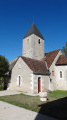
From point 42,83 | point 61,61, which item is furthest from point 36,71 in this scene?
point 61,61

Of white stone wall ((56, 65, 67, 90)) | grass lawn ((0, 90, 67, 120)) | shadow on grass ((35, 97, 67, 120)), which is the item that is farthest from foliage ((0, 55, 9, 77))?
shadow on grass ((35, 97, 67, 120))

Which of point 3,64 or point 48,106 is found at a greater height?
point 3,64

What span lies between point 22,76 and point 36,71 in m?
2.72

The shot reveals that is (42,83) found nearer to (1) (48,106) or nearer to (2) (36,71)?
(2) (36,71)

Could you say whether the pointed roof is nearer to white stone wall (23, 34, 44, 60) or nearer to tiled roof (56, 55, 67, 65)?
white stone wall (23, 34, 44, 60)

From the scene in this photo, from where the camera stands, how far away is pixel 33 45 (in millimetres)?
21469

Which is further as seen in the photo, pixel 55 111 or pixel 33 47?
pixel 33 47

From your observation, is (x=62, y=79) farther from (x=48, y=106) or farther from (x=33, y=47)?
(x=48, y=106)

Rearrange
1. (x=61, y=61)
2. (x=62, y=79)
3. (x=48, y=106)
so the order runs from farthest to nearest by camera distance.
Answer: (x=61, y=61)
(x=62, y=79)
(x=48, y=106)

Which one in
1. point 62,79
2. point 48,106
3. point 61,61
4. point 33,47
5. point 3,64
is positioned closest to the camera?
point 48,106

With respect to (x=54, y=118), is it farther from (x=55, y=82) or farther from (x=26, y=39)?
(x=26, y=39)

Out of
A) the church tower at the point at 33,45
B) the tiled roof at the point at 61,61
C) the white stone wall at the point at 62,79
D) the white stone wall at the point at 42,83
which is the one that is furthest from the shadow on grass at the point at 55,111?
the church tower at the point at 33,45

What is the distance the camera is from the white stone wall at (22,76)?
52.2ft

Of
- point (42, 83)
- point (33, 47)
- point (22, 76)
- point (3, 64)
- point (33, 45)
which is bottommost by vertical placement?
point (42, 83)
